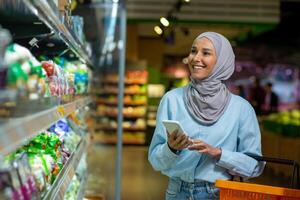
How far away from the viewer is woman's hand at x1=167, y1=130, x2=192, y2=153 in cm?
229

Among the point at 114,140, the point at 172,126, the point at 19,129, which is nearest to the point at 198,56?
the point at 172,126

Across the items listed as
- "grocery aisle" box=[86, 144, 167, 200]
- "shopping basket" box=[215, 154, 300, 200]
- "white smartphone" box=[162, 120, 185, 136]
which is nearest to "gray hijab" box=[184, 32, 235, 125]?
"white smartphone" box=[162, 120, 185, 136]

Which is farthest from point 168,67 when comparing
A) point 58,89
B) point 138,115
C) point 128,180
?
point 58,89

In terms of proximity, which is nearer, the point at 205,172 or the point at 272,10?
the point at 205,172

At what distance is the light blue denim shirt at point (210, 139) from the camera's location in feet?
8.16

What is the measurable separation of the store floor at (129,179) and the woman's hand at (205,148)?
1.13m

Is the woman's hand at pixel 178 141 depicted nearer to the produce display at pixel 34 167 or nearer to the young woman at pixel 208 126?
the young woman at pixel 208 126

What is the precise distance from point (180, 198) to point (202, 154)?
0.79 feet

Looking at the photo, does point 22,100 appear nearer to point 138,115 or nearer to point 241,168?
point 241,168

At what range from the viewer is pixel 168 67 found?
70.7 ft

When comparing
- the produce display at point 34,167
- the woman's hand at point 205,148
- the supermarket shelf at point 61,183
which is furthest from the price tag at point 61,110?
the woman's hand at point 205,148

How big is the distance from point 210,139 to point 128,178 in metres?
→ 5.33

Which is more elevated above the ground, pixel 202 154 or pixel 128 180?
pixel 202 154

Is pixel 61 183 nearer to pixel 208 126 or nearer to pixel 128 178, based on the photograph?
pixel 208 126
